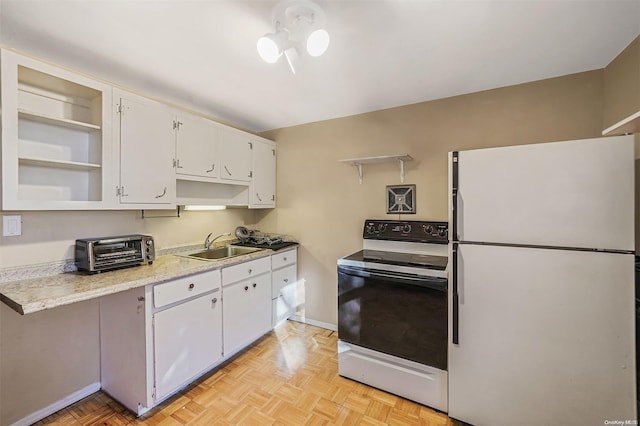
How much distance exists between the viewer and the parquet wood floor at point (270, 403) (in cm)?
169

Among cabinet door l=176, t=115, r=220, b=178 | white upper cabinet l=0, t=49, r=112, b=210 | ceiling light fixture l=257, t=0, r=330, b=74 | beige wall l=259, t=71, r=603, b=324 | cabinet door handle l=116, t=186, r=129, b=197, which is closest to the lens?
ceiling light fixture l=257, t=0, r=330, b=74

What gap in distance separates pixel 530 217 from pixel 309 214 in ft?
6.77

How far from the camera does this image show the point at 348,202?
2816 mm

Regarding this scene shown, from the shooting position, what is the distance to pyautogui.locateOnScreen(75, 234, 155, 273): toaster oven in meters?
1.71

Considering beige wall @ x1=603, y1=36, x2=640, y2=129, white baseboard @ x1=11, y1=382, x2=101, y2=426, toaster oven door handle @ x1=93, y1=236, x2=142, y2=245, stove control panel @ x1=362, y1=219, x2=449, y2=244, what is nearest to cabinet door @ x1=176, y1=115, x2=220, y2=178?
toaster oven door handle @ x1=93, y1=236, x2=142, y2=245

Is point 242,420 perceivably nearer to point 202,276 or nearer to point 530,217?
point 202,276

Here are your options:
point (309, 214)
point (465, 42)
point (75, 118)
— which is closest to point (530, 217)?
point (465, 42)

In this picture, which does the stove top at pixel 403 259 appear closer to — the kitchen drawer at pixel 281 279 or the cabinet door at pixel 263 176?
the kitchen drawer at pixel 281 279

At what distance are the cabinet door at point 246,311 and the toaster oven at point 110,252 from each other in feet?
2.26

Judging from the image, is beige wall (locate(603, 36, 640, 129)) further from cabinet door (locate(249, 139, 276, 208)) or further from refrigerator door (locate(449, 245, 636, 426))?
cabinet door (locate(249, 139, 276, 208))

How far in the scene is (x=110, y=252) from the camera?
1.79 meters

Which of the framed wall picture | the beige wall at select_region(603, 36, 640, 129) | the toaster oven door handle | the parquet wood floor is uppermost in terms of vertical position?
the beige wall at select_region(603, 36, 640, 129)

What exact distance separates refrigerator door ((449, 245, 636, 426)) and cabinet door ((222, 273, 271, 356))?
1691mm

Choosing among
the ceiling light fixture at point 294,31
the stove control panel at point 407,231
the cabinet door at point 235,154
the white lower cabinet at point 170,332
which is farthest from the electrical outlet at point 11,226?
the stove control panel at point 407,231
